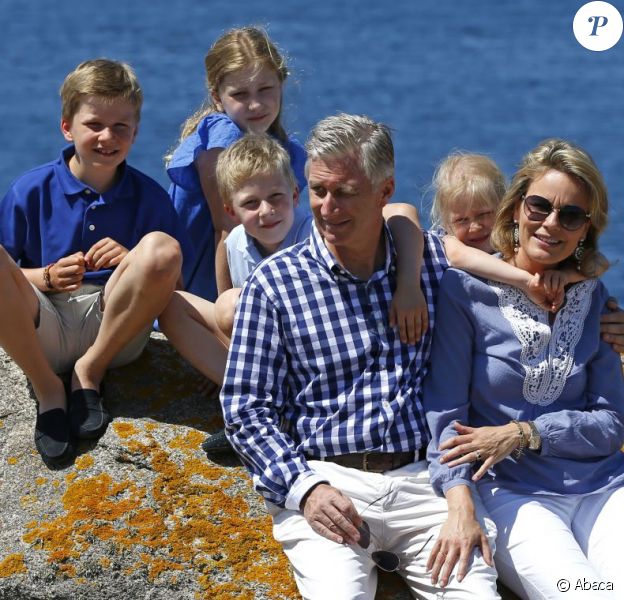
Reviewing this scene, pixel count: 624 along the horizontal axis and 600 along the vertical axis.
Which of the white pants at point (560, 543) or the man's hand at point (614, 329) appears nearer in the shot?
the white pants at point (560, 543)

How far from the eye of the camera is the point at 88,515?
3.67 m

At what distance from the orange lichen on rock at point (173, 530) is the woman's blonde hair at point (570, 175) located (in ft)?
3.67

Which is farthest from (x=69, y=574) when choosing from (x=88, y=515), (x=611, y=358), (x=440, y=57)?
(x=440, y=57)

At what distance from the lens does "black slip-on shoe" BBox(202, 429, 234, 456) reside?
387 centimetres

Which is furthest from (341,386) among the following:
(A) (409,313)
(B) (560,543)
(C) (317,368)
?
(B) (560,543)

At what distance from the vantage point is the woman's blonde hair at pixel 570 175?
3.61m

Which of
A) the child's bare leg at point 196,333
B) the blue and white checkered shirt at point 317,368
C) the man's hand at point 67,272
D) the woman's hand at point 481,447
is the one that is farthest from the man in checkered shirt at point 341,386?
the man's hand at point 67,272

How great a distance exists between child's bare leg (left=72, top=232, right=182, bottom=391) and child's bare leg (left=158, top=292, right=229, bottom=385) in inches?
3.0

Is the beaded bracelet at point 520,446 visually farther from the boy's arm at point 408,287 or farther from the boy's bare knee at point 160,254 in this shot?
the boy's bare knee at point 160,254

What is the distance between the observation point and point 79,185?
13.7 feet

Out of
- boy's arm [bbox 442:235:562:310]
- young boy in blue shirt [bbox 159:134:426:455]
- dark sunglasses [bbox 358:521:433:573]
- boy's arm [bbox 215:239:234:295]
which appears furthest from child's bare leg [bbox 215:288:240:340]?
dark sunglasses [bbox 358:521:433:573]

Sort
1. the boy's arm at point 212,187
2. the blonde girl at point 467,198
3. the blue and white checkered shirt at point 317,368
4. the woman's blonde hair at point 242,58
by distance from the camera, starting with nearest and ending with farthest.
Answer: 1. the blue and white checkered shirt at point 317,368
2. the blonde girl at point 467,198
3. the boy's arm at point 212,187
4. the woman's blonde hair at point 242,58

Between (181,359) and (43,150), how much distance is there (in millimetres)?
23142

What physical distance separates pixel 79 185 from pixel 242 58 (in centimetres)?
98
